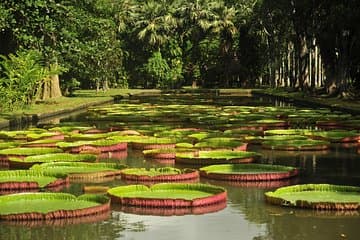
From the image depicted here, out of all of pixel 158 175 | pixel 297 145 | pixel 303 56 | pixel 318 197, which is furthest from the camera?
pixel 303 56

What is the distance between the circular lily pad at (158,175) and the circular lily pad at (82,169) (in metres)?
0.36

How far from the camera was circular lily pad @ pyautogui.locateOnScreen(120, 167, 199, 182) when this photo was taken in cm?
1127

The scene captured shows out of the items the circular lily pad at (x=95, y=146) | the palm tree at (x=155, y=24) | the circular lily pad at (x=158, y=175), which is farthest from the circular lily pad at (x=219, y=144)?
the palm tree at (x=155, y=24)

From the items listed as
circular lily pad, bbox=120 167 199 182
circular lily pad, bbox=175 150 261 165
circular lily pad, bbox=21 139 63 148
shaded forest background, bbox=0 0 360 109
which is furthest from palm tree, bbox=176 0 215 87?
circular lily pad, bbox=120 167 199 182

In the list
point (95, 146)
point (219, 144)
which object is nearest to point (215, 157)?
point (219, 144)

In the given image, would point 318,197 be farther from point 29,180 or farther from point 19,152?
point 19,152

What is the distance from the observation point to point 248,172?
11898mm

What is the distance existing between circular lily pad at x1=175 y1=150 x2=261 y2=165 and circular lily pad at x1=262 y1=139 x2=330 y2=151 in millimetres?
2338

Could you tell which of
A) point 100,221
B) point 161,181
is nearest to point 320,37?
point 161,181

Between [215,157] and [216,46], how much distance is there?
192 ft

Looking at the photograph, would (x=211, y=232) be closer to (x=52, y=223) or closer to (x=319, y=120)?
(x=52, y=223)

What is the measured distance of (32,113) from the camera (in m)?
27.3

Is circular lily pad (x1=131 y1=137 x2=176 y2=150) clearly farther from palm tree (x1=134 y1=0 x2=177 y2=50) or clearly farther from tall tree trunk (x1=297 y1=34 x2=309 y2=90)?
palm tree (x1=134 y1=0 x2=177 y2=50)

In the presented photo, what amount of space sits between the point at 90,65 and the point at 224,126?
2579 cm
